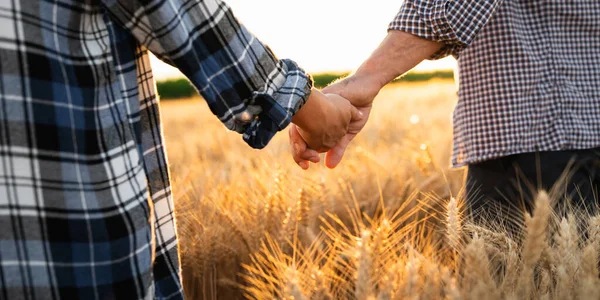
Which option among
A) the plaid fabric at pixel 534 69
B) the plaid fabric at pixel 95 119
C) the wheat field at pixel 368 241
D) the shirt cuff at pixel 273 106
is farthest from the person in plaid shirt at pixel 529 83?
the plaid fabric at pixel 95 119

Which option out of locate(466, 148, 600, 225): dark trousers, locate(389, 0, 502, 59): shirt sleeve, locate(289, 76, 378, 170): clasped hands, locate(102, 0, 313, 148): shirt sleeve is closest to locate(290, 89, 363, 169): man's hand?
locate(289, 76, 378, 170): clasped hands

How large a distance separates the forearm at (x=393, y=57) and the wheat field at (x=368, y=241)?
1.17 ft

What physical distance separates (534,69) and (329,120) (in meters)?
0.66

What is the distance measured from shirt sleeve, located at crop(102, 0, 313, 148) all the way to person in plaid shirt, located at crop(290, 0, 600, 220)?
2.04 feet

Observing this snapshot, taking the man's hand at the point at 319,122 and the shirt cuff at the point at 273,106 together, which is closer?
the shirt cuff at the point at 273,106

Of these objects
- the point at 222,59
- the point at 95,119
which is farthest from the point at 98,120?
the point at 222,59

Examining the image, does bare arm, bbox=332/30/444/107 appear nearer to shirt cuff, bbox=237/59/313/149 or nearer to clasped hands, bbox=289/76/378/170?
clasped hands, bbox=289/76/378/170

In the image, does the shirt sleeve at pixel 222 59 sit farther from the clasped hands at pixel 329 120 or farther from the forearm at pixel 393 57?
the forearm at pixel 393 57

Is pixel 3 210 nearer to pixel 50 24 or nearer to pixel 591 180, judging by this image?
pixel 50 24

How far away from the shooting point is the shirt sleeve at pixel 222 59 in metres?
0.93

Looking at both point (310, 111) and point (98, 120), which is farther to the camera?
point (310, 111)

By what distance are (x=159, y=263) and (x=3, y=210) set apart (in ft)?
1.05

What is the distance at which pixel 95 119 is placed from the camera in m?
0.92

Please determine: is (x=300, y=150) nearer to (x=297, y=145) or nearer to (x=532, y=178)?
(x=297, y=145)
